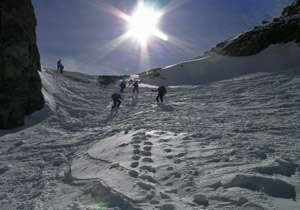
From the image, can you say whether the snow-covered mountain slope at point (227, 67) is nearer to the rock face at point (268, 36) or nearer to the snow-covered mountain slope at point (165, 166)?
the rock face at point (268, 36)

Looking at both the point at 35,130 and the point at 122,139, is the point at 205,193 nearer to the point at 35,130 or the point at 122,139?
the point at 122,139

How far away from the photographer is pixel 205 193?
10.7 ft

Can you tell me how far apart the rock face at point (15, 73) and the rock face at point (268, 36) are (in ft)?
104

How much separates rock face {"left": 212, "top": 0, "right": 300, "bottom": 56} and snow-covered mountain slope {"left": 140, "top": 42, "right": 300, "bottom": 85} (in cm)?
132

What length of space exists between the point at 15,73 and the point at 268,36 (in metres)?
35.4

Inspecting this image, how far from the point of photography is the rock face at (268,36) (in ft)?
91.9

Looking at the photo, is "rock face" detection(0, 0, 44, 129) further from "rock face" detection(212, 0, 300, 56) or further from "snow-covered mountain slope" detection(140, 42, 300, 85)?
"rock face" detection(212, 0, 300, 56)

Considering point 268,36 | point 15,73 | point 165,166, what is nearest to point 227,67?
point 268,36

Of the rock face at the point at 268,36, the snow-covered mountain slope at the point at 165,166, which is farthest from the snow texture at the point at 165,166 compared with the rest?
the rock face at the point at 268,36

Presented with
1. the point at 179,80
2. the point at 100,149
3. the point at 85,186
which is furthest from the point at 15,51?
the point at 179,80

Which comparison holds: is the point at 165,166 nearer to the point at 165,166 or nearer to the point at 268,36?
the point at 165,166

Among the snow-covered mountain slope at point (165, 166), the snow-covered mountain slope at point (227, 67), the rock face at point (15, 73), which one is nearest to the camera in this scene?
the snow-covered mountain slope at point (165, 166)

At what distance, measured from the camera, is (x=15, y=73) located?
33.3 feet

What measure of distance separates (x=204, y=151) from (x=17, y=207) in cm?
450
